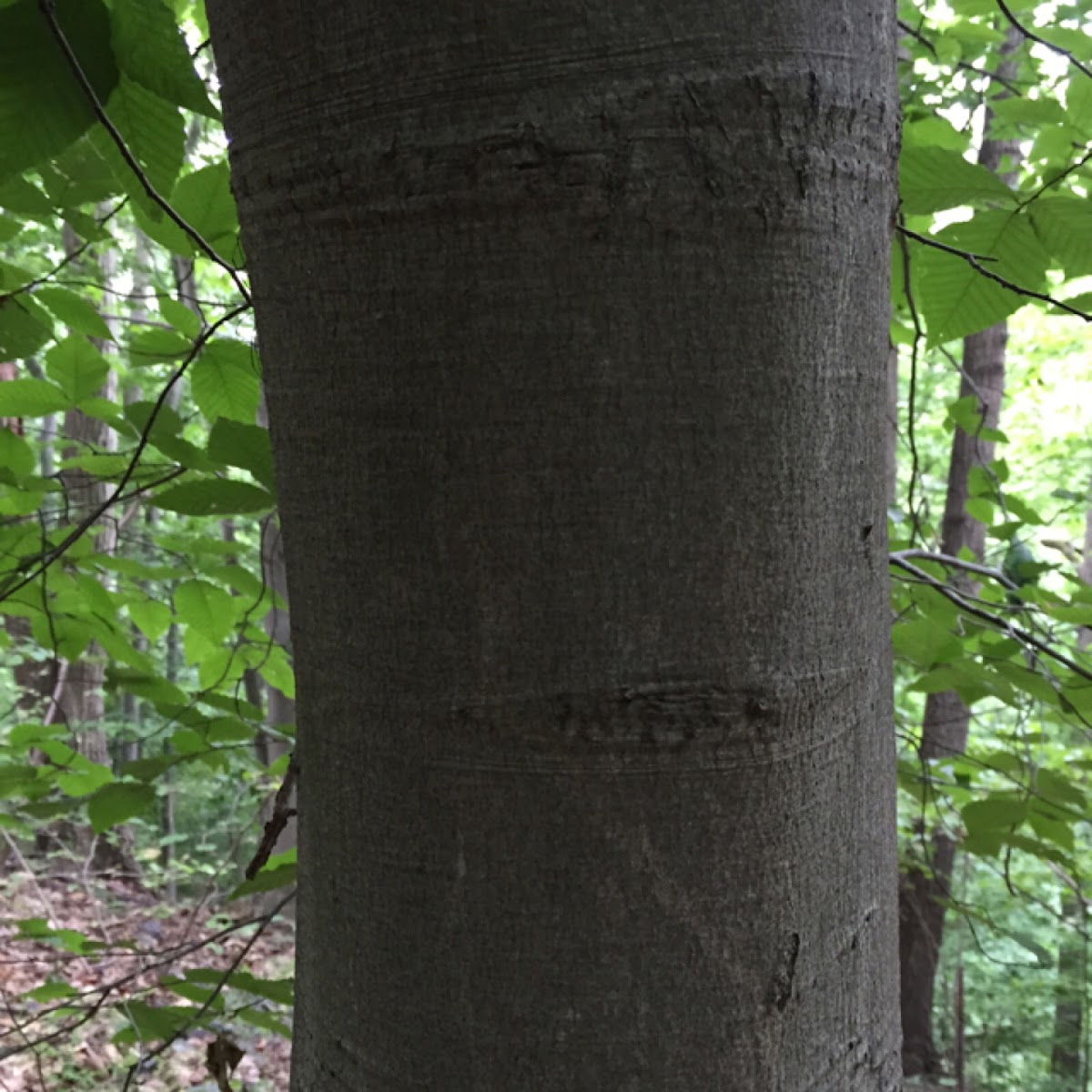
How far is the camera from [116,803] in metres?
1.45

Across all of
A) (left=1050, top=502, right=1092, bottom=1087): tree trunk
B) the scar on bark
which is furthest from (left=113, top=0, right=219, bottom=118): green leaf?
(left=1050, top=502, right=1092, bottom=1087): tree trunk

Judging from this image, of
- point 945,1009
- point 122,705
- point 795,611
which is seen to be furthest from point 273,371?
point 122,705

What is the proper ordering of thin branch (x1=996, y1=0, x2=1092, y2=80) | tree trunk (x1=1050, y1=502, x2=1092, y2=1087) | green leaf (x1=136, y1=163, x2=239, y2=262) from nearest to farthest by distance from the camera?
1. thin branch (x1=996, y1=0, x2=1092, y2=80)
2. green leaf (x1=136, y1=163, x2=239, y2=262)
3. tree trunk (x1=1050, y1=502, x2=1092, y2=1087)

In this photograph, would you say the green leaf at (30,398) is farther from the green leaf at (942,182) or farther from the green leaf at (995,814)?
the green leaf at (995,814)

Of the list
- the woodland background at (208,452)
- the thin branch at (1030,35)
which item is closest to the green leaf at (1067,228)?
the woodland background at (208,452)

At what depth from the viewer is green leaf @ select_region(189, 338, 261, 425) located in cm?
137

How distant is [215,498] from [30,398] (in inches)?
19.9

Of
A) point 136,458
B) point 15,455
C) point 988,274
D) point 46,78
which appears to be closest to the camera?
point 46,78

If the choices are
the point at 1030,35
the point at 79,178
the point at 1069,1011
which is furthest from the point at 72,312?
the point at 1069,1011

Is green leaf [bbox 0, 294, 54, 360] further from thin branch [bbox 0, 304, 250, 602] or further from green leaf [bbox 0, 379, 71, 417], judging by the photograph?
thin branch [bbox 0, 304, 250, 602]

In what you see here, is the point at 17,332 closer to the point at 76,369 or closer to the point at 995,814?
the point at 76,369

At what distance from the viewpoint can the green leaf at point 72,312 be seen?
145 centimetres

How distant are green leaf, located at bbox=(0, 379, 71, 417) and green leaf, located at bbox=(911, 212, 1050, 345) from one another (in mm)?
1321

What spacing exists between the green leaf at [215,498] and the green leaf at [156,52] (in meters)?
0.51
